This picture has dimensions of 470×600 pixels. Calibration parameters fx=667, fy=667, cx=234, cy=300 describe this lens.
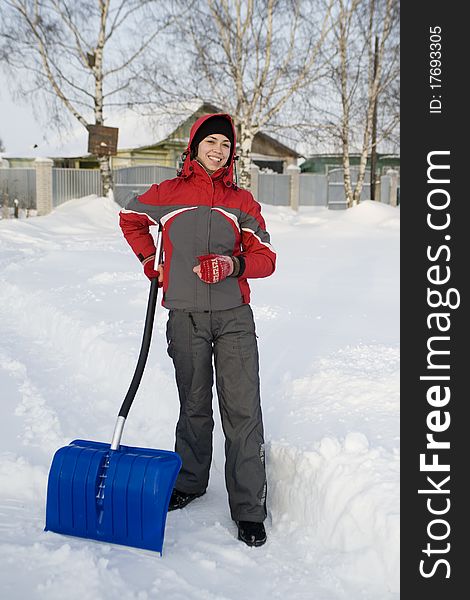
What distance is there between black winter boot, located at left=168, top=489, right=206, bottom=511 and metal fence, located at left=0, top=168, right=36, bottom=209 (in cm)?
1845

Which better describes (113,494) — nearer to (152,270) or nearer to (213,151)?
(152,270)

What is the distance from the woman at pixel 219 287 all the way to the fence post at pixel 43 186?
1584cm

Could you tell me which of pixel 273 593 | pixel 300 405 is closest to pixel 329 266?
pixel 300 405

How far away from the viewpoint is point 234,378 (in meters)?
3.01

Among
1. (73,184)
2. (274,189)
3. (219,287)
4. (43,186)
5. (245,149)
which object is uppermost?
(245,149)

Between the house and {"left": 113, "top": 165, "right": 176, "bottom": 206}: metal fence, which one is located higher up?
the house

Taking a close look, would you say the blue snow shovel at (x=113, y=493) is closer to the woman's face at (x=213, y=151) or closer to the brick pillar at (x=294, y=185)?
the woman's face at (x=213, y=151)

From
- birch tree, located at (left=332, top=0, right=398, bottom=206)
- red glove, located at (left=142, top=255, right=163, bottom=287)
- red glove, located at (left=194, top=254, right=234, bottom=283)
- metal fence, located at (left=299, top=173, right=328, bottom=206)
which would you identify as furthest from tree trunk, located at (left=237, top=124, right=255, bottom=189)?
red glove, located at (left=194, top=254, right=234, bottom=283)

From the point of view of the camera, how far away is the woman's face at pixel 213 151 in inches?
116

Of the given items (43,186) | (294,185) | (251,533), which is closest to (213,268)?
(251,533)

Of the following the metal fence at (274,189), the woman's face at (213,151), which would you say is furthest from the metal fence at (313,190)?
the woman's face at (213,151)

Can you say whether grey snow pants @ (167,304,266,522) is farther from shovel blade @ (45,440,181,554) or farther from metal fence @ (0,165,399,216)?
metal fence @ (0,165,399,216)

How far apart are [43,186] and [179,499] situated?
1607cm

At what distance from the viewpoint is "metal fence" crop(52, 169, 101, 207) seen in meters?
18.9
